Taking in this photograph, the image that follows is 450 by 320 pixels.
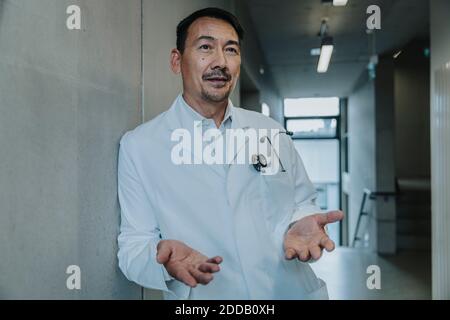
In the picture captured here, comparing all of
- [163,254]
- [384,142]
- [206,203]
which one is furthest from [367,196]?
[163,254]

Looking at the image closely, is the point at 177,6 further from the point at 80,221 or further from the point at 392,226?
the point at 392,226

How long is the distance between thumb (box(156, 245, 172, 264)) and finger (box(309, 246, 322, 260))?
34 cm

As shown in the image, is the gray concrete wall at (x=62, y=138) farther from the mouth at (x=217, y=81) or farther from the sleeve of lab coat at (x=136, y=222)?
the mouth at (x=217, y=81)

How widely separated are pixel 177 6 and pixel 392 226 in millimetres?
1158

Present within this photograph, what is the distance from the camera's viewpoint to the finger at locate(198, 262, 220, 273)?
0.86m

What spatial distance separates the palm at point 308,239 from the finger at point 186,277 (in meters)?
0.24

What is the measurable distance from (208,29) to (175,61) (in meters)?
0.11

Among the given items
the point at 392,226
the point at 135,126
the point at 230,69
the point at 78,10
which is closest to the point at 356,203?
the point at 392,226

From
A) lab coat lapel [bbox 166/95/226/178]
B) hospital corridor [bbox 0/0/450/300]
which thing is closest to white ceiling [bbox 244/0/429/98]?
hospital corridor [bbox 0/0/450/300]

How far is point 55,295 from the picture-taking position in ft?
2.65

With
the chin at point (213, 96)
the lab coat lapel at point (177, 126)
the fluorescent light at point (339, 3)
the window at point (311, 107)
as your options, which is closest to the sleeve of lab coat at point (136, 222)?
the lab coat lapel at point (177, 126)

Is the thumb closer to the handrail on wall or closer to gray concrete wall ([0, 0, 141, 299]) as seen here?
gray concrete wall ([0, 0, 141, 299])

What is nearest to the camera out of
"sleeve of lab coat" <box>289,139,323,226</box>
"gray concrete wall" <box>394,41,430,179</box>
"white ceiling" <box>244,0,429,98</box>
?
"sleeve of lab coat" <box>289,139,323,226</box>

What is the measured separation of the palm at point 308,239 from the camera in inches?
36.0
